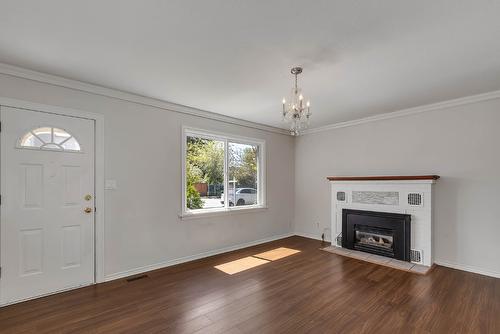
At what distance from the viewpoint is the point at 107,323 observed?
7.85ft

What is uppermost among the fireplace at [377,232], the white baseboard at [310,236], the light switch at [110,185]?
the light switch at [110,185]

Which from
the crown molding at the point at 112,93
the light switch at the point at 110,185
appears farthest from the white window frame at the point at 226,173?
the light switch at the point at 110,185

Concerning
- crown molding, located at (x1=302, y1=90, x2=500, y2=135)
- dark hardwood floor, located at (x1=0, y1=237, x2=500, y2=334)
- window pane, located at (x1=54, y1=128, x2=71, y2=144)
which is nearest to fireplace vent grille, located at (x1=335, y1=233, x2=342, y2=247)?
dark hardwood floor, located at (x1=0, y1=237, x2=500, y2=334)

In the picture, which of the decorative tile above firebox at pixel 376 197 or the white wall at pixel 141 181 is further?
the decorative tile above firebox at pixel 376 197

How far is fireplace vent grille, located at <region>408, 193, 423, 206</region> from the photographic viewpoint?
12.9 ft

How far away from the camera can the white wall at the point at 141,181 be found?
326 centimetres

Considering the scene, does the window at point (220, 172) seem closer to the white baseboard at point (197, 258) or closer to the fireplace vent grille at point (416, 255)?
the white baseboard at point (197, 258)

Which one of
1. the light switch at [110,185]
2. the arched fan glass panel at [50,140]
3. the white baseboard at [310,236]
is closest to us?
the arched fan glass panel at [50,140]

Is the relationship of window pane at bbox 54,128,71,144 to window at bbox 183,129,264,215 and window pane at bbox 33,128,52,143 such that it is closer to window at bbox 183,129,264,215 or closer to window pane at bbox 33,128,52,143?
window pane at bbox 33,128,52,143

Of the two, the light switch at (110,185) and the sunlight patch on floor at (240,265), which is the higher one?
the light switch at (110,185)

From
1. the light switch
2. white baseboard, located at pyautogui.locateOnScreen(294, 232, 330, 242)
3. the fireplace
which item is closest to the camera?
the light switch

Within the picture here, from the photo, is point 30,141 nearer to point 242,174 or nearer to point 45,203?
point 45,203

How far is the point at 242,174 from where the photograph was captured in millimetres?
5211

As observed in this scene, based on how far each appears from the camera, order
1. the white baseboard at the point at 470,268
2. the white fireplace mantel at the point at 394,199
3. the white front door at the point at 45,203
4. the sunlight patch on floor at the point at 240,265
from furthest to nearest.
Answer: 1. the white fireplace mantel at the point at 394,199
2. the sunlight patch on floor at the point at 240,265
3. the white baseboard at the point at 470,268
4. the white front door at the point at 45,203
